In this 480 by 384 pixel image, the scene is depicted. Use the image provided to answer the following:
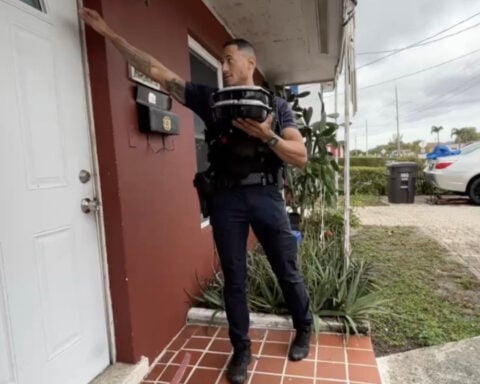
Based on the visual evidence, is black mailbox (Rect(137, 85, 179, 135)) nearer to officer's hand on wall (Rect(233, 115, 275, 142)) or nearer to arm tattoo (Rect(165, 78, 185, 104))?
arm tattoo (Rect(165, 78, 185, 104))

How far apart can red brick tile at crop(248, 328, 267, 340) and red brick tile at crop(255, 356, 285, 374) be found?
0.22 metres

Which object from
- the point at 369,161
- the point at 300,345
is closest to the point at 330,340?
the point at 300,345

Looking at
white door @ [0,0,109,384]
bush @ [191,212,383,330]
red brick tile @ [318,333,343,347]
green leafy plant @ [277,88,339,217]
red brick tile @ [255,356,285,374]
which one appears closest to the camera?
white door @ [0,0,109,384]

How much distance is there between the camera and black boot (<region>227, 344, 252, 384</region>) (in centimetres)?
164

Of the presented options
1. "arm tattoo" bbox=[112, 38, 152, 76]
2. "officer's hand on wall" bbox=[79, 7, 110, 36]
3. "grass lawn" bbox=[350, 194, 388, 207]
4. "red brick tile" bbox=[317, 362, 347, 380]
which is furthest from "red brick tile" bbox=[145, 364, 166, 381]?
"grass lawn" bbox=[350, 194, 388, 207]

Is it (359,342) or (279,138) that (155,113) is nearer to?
(279,138)

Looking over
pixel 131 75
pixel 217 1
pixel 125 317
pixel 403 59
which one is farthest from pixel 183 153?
pixel 403 59

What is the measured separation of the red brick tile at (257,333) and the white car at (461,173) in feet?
24.8

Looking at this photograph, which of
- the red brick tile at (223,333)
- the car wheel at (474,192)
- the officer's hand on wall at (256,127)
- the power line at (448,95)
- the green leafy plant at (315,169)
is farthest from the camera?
the power line at (448,95)

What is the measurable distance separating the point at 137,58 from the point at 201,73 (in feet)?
4.90

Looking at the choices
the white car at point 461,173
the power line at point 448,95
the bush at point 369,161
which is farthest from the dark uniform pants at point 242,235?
the power line at point 448,95

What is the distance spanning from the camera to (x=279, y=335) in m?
2.08

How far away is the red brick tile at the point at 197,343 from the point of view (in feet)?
6.52

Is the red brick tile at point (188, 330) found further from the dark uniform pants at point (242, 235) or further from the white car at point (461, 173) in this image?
the white car at point (461, 173)
